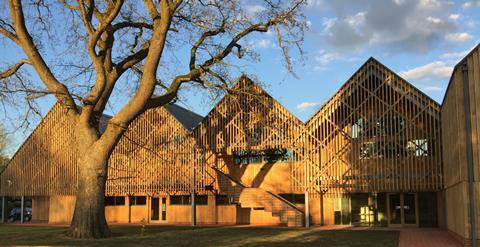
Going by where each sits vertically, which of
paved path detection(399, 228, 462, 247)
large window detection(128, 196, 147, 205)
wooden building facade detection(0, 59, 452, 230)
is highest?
wooden building facade detection(0, 59, 452, 230)

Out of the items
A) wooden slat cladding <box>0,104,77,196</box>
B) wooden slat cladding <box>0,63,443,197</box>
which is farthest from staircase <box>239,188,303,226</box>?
wooden slat cladding <box>0,104,77,196</box>

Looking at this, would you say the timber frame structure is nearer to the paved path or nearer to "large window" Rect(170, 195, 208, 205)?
"large window" Rect(170, 195, 208, 205)

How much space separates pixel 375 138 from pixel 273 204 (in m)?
5.87

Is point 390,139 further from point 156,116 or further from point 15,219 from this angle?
point 15,219

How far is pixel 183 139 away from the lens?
2914 cm

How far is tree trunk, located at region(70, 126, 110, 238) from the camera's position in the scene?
17.1 meters

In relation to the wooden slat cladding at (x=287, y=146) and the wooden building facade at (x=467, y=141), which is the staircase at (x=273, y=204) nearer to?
the wooden slat cladding at (x=287, y=146)

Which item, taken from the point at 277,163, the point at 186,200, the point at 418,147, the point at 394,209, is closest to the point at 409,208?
the point at 394,209

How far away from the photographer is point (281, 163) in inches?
1098

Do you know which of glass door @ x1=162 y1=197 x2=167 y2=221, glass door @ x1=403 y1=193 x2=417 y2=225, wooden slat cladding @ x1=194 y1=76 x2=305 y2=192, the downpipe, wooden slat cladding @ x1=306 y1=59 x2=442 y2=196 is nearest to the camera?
the downpipe

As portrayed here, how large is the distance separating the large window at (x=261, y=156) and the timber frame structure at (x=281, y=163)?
6 centimetres

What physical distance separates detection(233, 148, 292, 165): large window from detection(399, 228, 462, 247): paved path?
7.84 meters

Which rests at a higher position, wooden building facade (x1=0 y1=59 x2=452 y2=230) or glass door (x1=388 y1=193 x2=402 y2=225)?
wooden building facade (x1=0 y1=59 x2=452 y2=230)

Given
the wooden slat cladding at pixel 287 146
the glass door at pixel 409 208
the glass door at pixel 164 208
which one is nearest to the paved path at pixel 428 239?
the glass door at pixel 409 208
